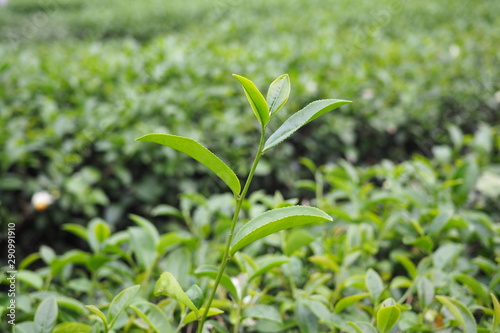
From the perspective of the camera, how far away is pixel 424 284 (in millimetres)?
911

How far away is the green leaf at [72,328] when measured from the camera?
820 mm

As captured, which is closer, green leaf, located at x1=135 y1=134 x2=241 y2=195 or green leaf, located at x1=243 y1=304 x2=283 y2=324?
green leaf, located at x1=135 y1=134 x2=241 y2=195

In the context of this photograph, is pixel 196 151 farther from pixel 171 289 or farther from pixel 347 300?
pixel 347 300

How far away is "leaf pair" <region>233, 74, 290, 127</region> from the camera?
2.06ft

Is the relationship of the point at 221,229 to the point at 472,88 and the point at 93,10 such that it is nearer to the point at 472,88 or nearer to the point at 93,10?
the point at 472,88

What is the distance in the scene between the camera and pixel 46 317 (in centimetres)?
81

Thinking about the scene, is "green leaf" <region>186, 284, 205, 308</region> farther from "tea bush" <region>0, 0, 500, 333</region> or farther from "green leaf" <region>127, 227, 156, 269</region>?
"green leaf" <region>127, 227, 156, 269</region>

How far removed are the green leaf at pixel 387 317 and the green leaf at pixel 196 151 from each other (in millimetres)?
344

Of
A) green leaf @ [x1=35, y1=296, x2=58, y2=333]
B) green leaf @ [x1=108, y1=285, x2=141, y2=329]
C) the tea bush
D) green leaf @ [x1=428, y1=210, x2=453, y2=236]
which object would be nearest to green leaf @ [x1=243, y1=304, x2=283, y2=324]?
the tea bush

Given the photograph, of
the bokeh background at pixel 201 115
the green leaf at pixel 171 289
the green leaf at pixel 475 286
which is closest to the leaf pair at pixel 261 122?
the green leaf at pixel 171 289

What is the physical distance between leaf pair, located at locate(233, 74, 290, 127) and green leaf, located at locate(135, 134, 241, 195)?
0.32 feet

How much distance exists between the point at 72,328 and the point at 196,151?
0.49 metres

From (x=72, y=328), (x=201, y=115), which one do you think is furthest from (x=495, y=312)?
(x=201, y=115)

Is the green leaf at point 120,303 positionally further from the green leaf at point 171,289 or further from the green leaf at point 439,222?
the green leaf at point 439,222
